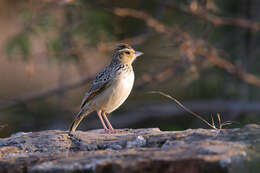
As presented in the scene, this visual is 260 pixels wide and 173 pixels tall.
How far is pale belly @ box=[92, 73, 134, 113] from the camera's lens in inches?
277

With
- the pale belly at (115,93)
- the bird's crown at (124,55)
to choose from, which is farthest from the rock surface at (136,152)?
the bird's crown at (124,55)

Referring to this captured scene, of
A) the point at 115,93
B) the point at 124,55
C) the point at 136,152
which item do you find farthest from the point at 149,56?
the point at 136,152

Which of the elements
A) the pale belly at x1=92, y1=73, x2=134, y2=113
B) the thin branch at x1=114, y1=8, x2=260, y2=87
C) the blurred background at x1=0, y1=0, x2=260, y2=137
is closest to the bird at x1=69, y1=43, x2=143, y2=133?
the pale belly at x1=92, y1=73, x2=134, y2=113

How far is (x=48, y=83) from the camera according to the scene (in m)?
19.2

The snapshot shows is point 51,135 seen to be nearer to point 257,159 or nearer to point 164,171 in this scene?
point 164,171

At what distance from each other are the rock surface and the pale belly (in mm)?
1440

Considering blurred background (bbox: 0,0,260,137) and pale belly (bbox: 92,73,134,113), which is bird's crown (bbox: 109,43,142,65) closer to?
pale belly (bbox: 92,73,134,113)

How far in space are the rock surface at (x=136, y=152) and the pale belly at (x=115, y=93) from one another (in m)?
1.44

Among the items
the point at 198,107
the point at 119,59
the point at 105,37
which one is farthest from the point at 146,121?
the point at 119,59

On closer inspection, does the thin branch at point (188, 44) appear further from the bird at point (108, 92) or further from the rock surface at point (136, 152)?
the rock surface at point (136, 152)

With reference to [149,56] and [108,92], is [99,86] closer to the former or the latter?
[108,92]

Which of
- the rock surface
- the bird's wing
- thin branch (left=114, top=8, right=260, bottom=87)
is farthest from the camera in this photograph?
thin branch (left=114, top=8, right=260, bottom=87)

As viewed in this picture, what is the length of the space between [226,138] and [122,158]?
3.42 feet

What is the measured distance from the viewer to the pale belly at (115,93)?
23.0 ft
